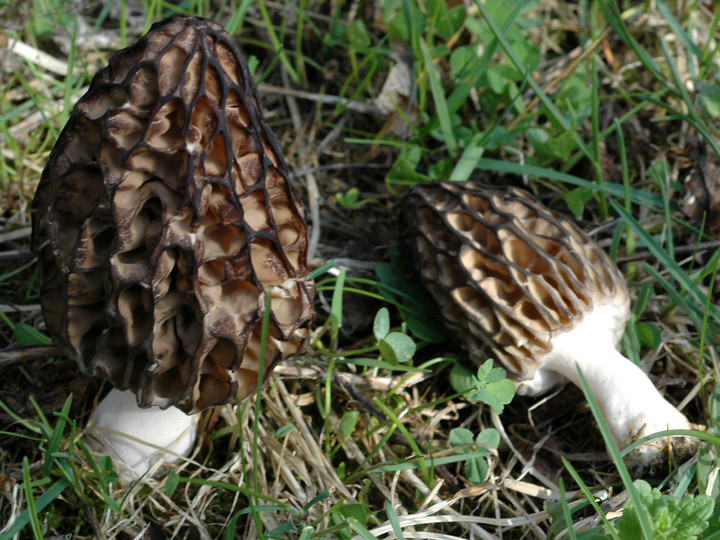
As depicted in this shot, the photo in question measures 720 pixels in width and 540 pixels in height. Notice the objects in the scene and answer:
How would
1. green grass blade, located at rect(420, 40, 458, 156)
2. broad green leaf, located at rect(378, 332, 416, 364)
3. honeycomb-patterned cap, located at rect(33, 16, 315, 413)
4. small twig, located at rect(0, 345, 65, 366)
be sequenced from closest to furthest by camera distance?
honeycomb-patterned cap, located at rect(33, 16, 315, 413) → small twig, located at rect(0, 345, 65, 366) → broad green leaf, located at rect(378, 332, 416, 364) → green grass blade, located at rect(420, 40, 458, 156)

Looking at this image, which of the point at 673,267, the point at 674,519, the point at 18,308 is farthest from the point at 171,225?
the point at 673,267

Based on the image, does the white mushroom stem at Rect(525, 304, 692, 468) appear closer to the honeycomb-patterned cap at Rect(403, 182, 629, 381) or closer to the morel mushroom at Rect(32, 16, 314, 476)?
the honeycomb-patterned cap at Rect(403, 182, 629, 381)

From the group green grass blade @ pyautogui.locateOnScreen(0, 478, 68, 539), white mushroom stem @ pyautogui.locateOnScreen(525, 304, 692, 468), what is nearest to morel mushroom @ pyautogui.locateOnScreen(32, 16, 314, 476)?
green grass blade @ pyautogui.locateOnScreen(0, 478, 68, 539)

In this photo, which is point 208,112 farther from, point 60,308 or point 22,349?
point 22,349

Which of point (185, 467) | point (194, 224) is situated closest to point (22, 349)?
point (185, 467)

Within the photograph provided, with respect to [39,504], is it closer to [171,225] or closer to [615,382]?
[171,225]

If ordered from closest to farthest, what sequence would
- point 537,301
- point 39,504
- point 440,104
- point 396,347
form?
1. point 39,504
2. point 537,301
3. point 396,347
4. point 440,104

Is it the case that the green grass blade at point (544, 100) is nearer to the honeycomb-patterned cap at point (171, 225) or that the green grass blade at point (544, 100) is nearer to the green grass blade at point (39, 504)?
the honeycomb-patterned cap at point (171, 225)
